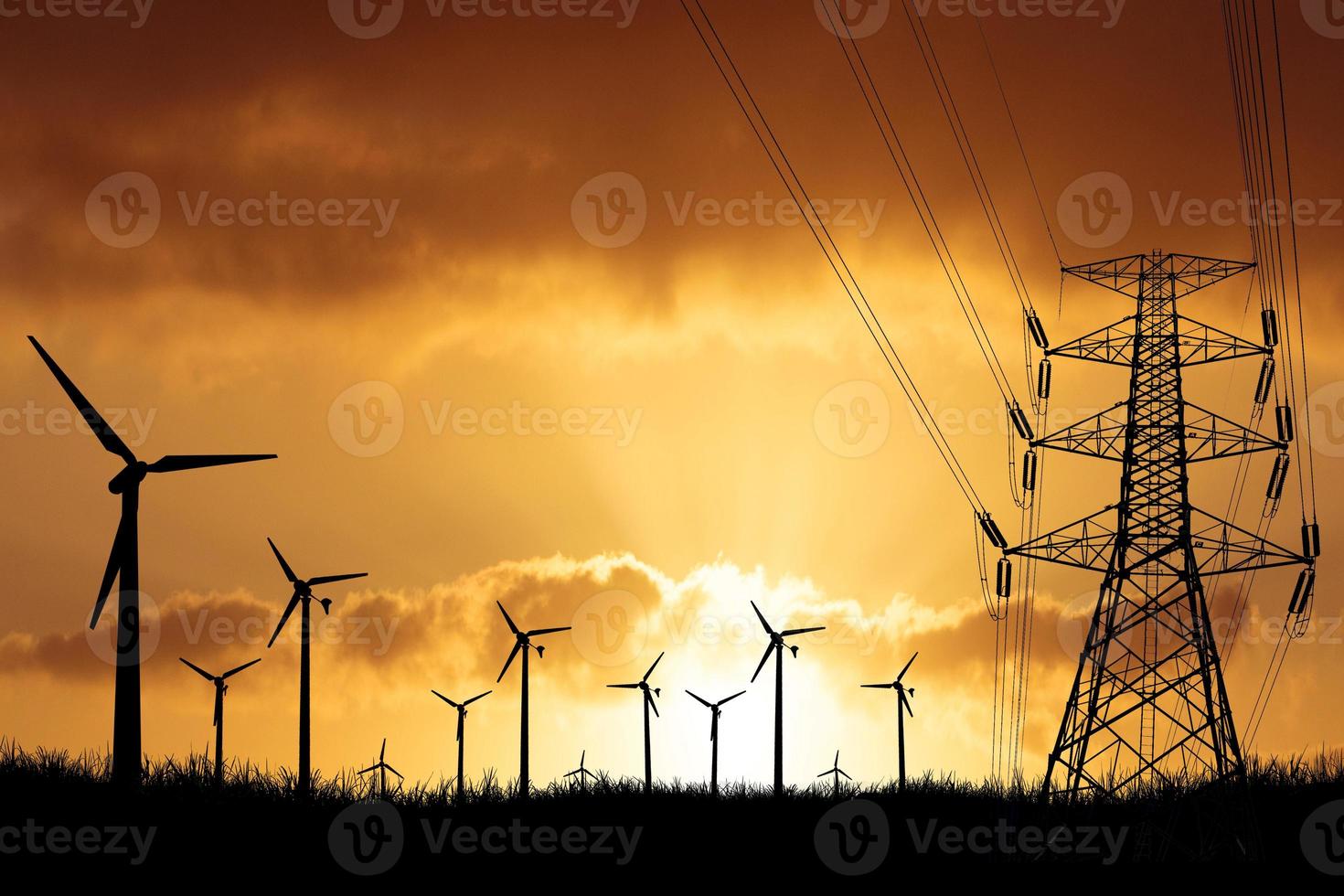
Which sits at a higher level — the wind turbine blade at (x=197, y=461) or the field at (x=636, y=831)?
the wind turbine blade at (x=197, y=461)

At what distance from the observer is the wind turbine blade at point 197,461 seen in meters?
58.5

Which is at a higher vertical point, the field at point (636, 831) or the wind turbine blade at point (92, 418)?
the wind turbine blade at point (92, 418)

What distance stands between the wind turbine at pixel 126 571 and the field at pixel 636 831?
1990 mm

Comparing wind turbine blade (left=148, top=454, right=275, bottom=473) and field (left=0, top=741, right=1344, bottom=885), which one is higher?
wind turbine blade (left=148, top=454, right=275, bottom=473)

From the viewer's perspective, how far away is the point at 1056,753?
63750 mm

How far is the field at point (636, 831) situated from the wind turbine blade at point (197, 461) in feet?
37.1

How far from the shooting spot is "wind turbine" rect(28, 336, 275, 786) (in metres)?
48.7

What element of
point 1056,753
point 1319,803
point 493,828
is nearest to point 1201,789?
point 1056,753

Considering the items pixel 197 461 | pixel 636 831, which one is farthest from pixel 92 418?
pixel 636 831

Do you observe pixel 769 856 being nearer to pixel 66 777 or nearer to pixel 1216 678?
pixel 1216 678

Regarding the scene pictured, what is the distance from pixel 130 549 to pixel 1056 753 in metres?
37.7

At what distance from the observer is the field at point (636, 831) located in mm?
51562

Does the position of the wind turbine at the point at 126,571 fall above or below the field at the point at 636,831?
above

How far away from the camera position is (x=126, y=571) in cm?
5228
